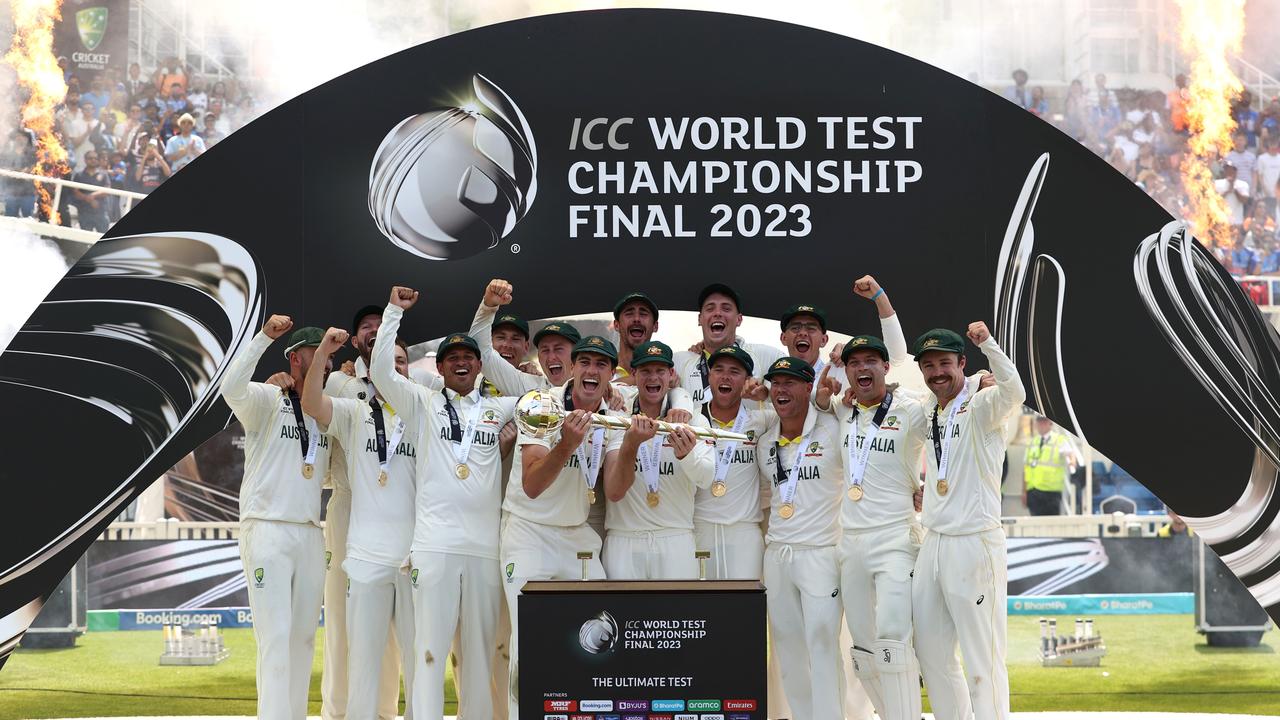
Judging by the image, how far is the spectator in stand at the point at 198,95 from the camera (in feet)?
27.2

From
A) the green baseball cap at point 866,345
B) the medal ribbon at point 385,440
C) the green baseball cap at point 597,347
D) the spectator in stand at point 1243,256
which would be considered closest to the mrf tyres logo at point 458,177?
the medal ribbon at point 385,440

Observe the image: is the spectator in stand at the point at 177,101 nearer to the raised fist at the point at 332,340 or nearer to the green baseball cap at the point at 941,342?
the raised fist at the point at 332,340

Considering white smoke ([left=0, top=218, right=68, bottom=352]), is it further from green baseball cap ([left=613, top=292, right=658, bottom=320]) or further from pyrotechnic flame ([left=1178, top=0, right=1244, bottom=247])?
pyrotechnic flame ([left=1178, top=0, right=1244, bottom=247])

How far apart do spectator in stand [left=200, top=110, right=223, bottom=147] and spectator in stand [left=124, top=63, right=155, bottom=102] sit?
42 cm

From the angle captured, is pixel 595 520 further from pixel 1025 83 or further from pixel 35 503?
pixel 1025 83

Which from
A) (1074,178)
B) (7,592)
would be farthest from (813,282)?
(7,592)

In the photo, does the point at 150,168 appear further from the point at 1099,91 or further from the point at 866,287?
the point at 1099,91

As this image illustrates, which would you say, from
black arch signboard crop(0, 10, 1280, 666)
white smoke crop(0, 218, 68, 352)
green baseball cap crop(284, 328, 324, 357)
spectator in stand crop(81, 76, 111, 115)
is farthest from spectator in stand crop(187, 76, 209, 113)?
green baseball cap crop(284, 328, 324, 357)

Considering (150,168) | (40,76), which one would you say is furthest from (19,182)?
(150,168)

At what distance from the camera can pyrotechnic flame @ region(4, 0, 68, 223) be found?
7964 mm

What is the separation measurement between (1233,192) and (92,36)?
7.93m

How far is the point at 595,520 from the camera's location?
19.0 ft

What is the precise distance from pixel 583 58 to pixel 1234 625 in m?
5.96

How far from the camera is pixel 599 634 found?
3.59m
